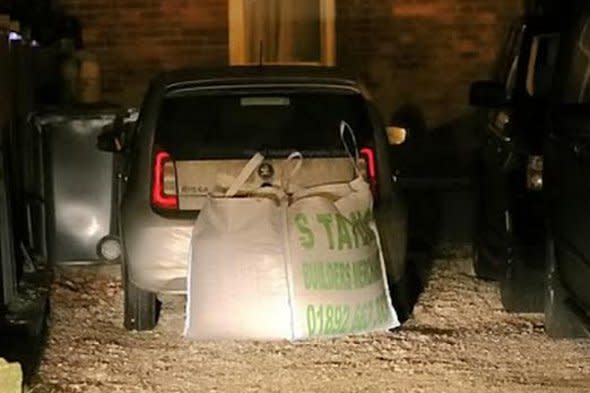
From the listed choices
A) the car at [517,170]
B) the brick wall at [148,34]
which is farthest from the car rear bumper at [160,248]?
the brick wall at [148,34]

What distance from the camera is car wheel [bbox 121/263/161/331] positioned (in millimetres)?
7492

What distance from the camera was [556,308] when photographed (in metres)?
6.89

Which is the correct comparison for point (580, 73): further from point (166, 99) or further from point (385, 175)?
point (166, 99)

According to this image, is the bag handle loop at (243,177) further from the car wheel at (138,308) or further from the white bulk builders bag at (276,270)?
the car wheel at (138,308)

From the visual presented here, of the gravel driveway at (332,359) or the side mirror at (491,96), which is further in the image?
the side mirror at (491,96)

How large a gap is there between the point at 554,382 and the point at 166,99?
263 centimetres

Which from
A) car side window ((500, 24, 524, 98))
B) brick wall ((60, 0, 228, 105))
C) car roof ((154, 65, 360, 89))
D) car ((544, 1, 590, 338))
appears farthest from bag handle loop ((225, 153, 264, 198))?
brick wall ((60, 0, 228, 105))

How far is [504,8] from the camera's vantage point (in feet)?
41.3

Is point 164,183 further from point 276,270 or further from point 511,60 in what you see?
point 511,60

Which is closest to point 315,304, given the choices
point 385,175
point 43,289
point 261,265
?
point 261,265

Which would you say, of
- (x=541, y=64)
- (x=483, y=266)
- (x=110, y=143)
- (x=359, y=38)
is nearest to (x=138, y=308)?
(x=110, y=143)

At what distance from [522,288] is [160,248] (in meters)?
2.18

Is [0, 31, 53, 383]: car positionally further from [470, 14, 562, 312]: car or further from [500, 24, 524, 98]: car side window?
[500, 24, 524, 98]: car side window

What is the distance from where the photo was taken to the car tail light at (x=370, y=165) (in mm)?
7277
